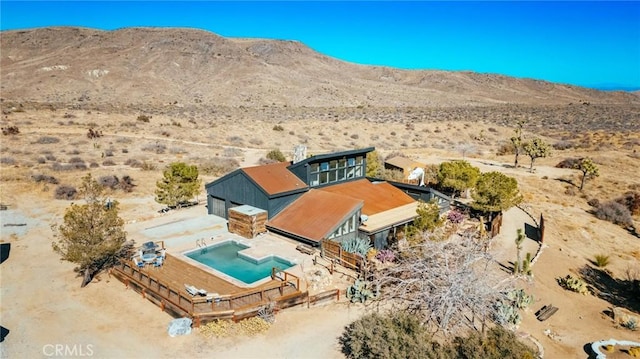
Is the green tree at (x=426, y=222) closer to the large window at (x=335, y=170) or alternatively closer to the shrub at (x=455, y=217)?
the shrub at (x=455, y=217)

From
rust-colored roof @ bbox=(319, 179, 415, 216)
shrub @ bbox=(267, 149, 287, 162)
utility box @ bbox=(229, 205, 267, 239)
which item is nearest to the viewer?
utility box @ bbox=(229, 205, 267, 239)

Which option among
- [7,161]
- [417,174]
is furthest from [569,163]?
[7,161]

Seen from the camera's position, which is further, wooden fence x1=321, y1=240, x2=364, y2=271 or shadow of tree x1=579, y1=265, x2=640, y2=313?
wooden fence x1=321, y1=240, x2=364, y2=271

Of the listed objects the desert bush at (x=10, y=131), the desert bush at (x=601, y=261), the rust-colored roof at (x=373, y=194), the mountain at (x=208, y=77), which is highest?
the mountain at (x=208, y=77)

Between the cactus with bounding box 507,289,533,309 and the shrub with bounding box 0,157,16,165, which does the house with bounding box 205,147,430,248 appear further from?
the shrub with bounding box 0,157,16,165

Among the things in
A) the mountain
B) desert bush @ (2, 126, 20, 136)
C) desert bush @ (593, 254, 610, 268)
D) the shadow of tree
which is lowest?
the shadow of tree

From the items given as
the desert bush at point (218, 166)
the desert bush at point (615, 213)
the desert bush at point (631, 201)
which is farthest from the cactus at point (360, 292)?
→ the desert bush at point (631, 201)

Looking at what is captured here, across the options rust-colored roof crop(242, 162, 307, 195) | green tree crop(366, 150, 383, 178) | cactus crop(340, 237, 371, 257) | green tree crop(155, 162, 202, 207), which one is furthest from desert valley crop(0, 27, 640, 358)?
green tree crop(366, 150, 383, 178)
